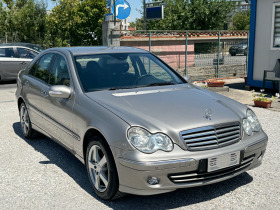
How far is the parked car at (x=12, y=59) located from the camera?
45.4 feet

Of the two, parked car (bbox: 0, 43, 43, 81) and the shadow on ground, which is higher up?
parked car (bbox: 0, 43, 43, 81)

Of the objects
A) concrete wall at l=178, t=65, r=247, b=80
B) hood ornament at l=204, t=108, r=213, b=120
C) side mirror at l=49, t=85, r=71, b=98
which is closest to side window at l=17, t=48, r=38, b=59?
concrete wall at l=178, t=65, r=247, b=80

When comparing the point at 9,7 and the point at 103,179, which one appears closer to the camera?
the point at 103,179

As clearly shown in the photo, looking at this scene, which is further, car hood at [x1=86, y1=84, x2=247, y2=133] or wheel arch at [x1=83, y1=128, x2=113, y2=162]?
wheel arch at [x1=83, y1=128, x2=113, y2=162]

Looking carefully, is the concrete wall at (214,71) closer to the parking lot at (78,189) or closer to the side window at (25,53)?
the side window at (25,53)

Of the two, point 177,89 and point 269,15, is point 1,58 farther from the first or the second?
point 177,89

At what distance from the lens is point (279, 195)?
12.7 feet

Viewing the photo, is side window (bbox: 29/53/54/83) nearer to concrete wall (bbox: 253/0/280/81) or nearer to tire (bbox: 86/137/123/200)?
tire (bbox: 86/137/123/200)

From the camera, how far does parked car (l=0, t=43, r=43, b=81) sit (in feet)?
45.4

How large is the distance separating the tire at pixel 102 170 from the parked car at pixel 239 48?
11063 millimetres

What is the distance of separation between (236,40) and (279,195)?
1171 centimetres

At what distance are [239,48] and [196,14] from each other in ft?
82.9

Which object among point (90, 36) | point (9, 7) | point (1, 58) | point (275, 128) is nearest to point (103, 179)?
point (275, 128)

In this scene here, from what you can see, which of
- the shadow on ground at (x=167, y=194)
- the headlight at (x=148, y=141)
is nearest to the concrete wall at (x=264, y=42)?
the shadow on ground at (x=167, y=194)
